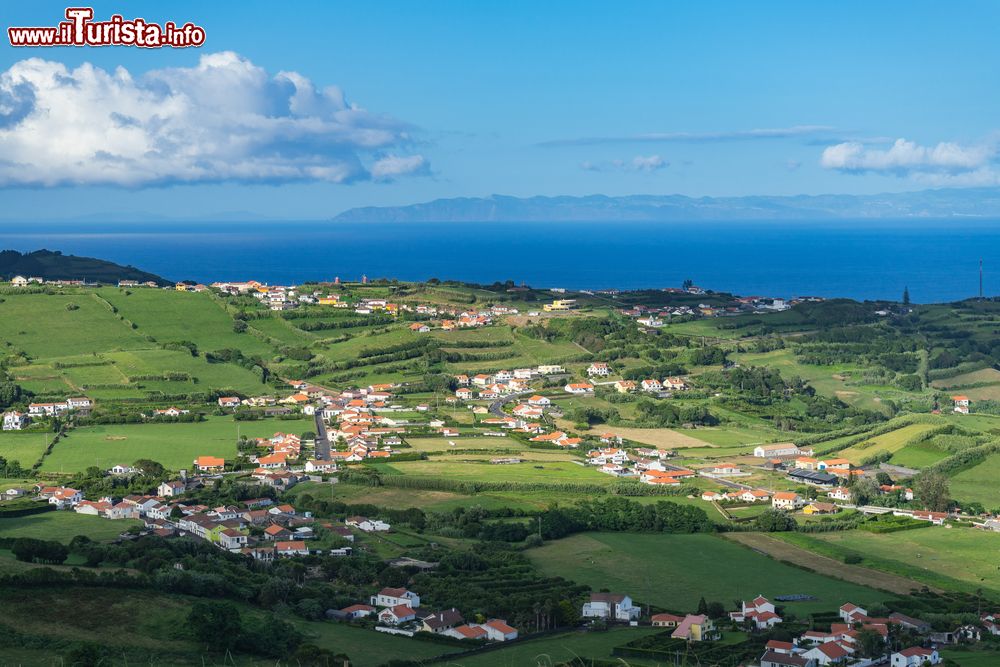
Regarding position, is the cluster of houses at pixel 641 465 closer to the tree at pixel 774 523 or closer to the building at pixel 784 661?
the tree at pixel 774 523

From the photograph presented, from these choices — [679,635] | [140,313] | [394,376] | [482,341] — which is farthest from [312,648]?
[140,313]

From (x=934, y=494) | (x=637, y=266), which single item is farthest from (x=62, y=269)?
(x=637, y=266)

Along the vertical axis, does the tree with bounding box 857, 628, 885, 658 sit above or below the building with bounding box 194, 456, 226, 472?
below

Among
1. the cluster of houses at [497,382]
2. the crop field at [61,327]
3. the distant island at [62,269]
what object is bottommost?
the cluster of houses at [497,382]

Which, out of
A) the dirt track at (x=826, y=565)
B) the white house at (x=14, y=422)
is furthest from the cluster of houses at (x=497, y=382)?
the dirt track at (x=826, y=565)

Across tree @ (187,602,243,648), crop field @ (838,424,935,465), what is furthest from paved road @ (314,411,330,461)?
tree @ (187,602,243,648)

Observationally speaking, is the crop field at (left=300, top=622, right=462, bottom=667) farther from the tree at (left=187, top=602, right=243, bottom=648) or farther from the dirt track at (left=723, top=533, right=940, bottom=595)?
the dirt track at (left=723, top=533, right=940, bottom=595)

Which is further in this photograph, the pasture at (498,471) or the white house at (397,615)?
the pasture at (498,471)
